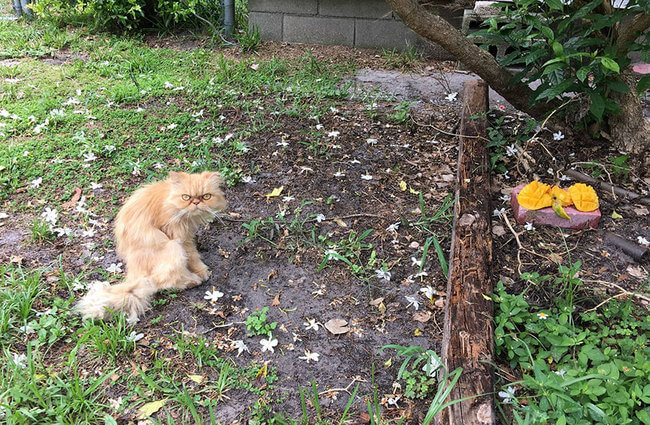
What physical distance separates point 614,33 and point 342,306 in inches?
99.7

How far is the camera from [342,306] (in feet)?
8.66

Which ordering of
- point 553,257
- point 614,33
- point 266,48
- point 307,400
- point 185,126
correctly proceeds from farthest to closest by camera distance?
point 266,48
point 185,126
point 614,33
point 553,257
point 307,400

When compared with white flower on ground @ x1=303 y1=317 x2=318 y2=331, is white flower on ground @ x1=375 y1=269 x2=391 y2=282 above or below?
above

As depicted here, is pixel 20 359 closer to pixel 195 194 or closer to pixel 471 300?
pixel 195 194

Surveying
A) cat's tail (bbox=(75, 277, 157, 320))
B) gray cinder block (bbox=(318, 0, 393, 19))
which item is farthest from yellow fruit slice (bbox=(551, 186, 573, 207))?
gray cinder block (bbox=(318, 0, 393, 19))

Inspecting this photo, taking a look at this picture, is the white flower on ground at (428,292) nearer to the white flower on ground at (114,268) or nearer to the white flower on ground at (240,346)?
the white flower on ground at (240,346)

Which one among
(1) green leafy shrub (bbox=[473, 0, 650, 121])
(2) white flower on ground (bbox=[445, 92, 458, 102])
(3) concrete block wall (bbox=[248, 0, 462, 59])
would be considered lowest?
(2) white flower on ground (bbox=[445, 92, 458, 102])

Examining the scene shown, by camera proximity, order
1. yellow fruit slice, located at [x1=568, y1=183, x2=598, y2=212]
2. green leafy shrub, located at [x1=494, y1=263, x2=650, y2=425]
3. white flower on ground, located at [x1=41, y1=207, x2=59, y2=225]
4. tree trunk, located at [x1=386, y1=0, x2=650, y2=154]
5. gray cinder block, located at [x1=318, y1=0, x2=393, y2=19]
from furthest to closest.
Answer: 1. gray cinder block, located at [x1=318, y1=0, x2=393, y2=19]
2. tree trunk, located at [x1=386, y1=0, x2=650, y2=154]
3. white flower on ground, located at [x1=41, y1=207, x2=59, y2=225]
4. yellow fruit slice, located at [x1=568, y1=183, x2=598, y2=212]
5. green leafy shrub, located at [x1=494, y1=263, x2=650, y2=425]

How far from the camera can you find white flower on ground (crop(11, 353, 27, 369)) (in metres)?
2.23

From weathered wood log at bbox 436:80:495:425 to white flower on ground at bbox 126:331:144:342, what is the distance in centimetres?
141

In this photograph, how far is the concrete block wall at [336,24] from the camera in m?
5.66

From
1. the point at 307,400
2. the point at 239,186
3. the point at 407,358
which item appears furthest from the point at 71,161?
the point at 407,358

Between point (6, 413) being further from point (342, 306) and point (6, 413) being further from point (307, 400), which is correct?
point (342, 306)

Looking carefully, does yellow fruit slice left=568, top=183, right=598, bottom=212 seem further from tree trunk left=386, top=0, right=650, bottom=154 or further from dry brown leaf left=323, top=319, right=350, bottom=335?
dry brown leaf left=323, top=319, right=350, bottom=335
